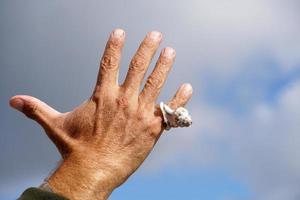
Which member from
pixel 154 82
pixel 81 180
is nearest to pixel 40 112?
pixel 81 180

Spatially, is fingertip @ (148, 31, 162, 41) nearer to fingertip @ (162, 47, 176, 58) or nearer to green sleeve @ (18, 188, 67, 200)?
fingertip @ (162, 47, 176, 58)

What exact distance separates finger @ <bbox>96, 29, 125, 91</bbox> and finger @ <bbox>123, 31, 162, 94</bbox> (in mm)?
152

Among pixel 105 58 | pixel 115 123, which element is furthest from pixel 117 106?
pixel 105 58

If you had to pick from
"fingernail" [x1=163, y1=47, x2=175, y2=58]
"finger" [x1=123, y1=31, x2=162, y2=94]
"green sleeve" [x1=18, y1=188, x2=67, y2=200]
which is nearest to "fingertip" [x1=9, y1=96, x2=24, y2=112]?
"finger" [x1=123, y1=31, x2=162, y2=94]

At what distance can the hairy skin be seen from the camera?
523 centimetres

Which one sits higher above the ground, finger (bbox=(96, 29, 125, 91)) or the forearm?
finger (bbox=(96, 29, 125, 91))

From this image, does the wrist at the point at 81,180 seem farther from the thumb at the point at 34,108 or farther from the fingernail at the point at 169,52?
the fingernail at the point at 169,52

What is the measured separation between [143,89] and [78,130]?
2.81 ft

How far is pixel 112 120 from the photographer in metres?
5.50

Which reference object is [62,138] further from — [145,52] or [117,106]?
[145,52]

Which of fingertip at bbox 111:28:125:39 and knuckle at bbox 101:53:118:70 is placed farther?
fingertip at bbox 111:28:125:39

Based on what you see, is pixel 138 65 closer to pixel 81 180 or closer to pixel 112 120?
pixel 112 120

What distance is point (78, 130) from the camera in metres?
5.46

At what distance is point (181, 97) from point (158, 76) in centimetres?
41
